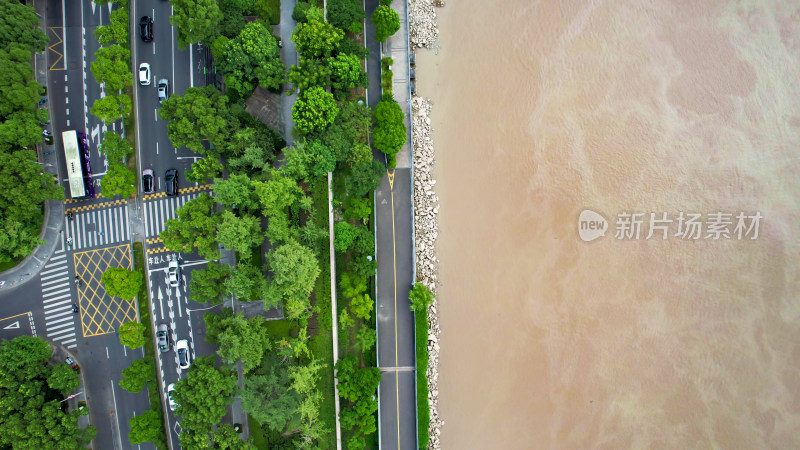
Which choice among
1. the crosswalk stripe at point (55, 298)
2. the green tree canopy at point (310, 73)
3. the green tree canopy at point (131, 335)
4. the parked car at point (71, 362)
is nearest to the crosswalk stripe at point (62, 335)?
the parked car at point (71, 362)

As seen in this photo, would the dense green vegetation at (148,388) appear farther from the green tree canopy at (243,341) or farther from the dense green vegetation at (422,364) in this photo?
the dense green vegetation at (422,364)

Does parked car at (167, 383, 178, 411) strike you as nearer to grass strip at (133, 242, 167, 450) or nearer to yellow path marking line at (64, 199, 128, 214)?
grass strip at (133, 242, 167, 450)

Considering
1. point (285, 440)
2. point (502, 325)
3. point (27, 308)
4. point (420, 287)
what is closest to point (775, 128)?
point (502, 325)

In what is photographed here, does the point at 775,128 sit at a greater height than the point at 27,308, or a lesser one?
greater

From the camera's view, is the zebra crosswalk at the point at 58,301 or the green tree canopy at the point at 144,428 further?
the zebra crosswalk at the point at 58,301

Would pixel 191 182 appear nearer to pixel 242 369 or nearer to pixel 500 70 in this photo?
pixel 242 369

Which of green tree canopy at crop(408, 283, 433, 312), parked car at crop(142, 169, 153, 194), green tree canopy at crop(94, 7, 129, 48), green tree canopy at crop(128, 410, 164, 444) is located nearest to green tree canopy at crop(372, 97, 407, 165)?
green tree canopy at crop(408, 283, 433, 312)
